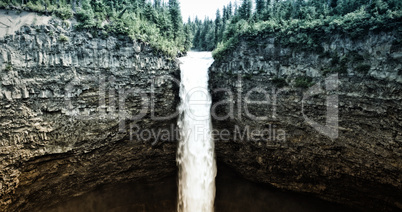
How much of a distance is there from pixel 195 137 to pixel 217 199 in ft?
16.7

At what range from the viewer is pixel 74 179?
12.1 metres

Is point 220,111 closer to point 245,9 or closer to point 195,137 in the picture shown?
point 195,137

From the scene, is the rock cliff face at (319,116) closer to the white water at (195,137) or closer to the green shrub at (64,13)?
the white water at (195,137)

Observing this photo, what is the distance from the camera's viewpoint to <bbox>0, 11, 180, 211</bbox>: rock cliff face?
9.17 meters

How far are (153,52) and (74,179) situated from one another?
9045mm

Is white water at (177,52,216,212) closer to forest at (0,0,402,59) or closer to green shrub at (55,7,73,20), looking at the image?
forest at (0,0,402,59)

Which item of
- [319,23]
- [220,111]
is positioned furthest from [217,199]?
[319,23]

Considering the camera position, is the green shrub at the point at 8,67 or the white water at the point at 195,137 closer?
the green shrub at the point at 8,67

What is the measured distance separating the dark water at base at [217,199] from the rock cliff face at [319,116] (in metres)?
0.84

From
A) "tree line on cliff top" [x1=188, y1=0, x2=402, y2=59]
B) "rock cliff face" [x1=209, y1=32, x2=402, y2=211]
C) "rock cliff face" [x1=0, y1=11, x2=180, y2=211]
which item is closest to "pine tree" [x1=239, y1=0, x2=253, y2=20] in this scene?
"tree line on cliff top" [x1=188, y1=0, x2=402, y2=59]

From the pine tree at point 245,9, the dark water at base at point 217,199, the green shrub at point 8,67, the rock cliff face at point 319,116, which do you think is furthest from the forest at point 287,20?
the dark water at base at point 217,199

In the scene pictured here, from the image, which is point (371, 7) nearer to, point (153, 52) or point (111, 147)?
point (153, 52)

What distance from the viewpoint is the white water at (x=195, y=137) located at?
1382 cm

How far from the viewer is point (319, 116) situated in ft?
34.7
